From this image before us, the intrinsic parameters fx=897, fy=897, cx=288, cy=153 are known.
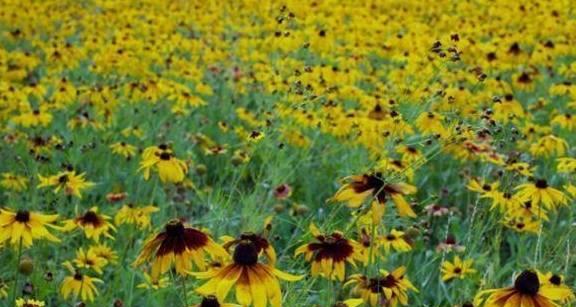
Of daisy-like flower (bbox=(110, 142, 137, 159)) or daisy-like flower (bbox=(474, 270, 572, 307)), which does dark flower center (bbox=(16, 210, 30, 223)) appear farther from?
daisy-like flower (bbox=(110, 142, 137, 159))

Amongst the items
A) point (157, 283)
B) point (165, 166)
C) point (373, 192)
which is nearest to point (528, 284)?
point (373, 192)

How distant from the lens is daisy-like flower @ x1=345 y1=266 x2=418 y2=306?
82.9 inches

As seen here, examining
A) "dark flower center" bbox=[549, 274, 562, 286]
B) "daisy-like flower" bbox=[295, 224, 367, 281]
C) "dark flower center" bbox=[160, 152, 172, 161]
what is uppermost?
"daisy-like flower" bbox=[295, 224, 367, 281]

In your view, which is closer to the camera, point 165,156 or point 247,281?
point 247,281

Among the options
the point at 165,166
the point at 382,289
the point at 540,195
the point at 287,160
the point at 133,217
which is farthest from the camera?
the point at 287,160

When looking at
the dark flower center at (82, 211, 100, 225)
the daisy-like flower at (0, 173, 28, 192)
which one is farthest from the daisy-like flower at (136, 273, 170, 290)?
the daisy-like flower at (0, 173, 28, 192)

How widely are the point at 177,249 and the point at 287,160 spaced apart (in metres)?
2.36

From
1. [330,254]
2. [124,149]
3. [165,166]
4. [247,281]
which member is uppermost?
[247,281]

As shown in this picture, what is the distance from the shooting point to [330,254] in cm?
198

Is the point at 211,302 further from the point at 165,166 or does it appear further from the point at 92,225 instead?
the point at 165,166

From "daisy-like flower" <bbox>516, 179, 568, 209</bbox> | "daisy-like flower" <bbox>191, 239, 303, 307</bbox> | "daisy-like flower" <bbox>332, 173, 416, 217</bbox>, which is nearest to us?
"daisy-like flower" <bbox>191, 239, 303, 307</bbox>

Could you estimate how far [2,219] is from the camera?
218cm

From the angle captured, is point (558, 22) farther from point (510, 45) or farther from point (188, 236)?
point (188, 236)

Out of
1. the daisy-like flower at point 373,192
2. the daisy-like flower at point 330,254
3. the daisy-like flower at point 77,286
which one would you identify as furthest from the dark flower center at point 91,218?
the daisy-like flower at point 373,192
